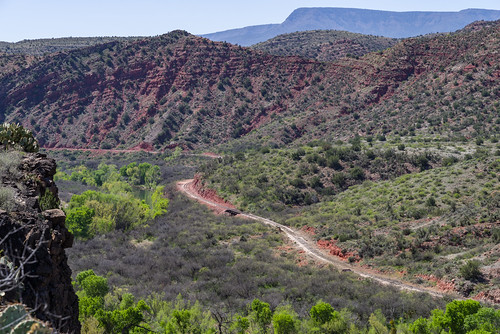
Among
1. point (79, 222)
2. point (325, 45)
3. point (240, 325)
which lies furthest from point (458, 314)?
point (325, 45)

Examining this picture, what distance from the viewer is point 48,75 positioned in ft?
346

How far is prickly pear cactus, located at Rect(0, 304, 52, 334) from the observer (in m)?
5.07

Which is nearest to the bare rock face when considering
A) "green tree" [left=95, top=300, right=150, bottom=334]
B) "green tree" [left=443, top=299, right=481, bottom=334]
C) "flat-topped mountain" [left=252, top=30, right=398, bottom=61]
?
"green tree" [left=95, top=300, right=150, bottom=334]

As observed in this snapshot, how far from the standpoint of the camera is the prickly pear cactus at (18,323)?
5074 millimetres

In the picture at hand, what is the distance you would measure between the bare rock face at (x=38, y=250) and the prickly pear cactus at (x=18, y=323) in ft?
7.43

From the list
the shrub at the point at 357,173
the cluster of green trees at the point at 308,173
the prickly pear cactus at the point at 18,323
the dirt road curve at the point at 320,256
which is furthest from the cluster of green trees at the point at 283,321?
the shrub at the point at 357,173

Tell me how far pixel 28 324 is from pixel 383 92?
276ft

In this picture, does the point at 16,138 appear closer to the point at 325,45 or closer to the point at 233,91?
the point at 233,91

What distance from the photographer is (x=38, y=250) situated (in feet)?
30.1

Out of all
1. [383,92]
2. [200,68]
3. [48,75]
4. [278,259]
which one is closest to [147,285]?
[278,259]

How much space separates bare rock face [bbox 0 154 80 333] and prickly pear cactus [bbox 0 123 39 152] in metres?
3.20

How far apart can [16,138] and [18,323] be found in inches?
485

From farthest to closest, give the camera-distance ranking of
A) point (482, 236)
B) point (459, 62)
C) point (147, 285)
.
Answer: point (459, 62)
point (482, 236)
point (147, 285)

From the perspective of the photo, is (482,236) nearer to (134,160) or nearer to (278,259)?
(278,259)
